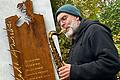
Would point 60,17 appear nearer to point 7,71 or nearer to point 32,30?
point 32,30

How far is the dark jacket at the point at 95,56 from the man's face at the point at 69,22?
18 centimetres

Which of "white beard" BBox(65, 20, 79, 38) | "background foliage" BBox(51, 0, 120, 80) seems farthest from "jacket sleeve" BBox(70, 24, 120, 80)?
"background foliage" BBox(51, 0, 120, 80)

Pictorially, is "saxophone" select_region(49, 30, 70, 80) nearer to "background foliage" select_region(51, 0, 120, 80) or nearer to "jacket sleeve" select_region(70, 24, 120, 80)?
"jacket sleeve" select_region(70, 24, 120, 80)

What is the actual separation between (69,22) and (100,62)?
67 cm

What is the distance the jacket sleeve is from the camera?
12.0 ft

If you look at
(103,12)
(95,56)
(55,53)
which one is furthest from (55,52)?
(103,12)

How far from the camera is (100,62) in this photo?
3.67 meters

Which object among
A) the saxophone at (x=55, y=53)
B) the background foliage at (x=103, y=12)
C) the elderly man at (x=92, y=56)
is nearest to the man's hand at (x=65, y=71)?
the elderly man at (x=92, y=56)

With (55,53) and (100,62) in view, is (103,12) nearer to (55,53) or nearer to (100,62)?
(55,53)

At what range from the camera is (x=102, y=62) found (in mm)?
3666

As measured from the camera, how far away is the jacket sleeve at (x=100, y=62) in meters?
3.66

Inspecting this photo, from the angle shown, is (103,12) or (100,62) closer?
(100,62)

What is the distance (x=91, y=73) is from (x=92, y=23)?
0.52 metres

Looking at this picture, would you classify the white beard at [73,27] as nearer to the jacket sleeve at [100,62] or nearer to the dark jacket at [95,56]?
the dark jacket at [95,56]
